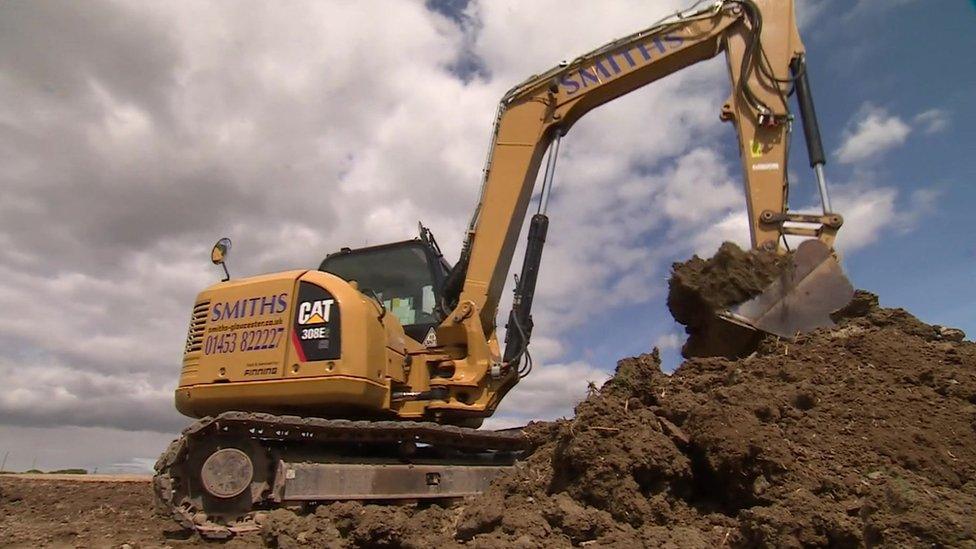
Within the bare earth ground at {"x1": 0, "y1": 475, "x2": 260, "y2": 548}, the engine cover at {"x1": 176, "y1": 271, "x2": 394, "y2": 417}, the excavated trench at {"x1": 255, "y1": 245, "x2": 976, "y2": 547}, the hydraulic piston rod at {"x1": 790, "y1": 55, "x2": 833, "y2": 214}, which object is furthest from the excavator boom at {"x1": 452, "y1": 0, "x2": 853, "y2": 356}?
the bare earth ground at {"x1": 0, "y1": 475, "x2": 260, "y2": 548}

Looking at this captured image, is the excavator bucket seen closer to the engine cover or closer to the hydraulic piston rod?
the hydraulic piston rod

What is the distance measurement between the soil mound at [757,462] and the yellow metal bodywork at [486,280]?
4.24ft

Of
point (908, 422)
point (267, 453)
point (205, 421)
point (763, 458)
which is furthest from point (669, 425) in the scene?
point (205, 421)

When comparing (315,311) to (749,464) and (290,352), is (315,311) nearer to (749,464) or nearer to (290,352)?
(290,352)

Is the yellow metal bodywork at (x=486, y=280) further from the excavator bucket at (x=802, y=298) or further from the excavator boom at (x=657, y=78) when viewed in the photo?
the excavator bucket at (x=802, y=298)

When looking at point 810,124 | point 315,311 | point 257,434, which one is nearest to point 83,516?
point 257,434

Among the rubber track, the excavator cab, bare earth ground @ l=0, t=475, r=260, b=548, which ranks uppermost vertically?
the excavator cab

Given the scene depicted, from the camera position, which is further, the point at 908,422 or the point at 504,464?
the point at 504,464

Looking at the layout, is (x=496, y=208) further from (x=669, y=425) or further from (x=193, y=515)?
(x=193, y=515)

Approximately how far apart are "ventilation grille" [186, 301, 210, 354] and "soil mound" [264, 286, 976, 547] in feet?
7.83

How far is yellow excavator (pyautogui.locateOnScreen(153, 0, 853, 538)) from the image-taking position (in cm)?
584

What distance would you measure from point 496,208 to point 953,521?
5287 millimetres

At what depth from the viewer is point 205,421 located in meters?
5.83

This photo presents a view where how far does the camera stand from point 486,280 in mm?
7477
